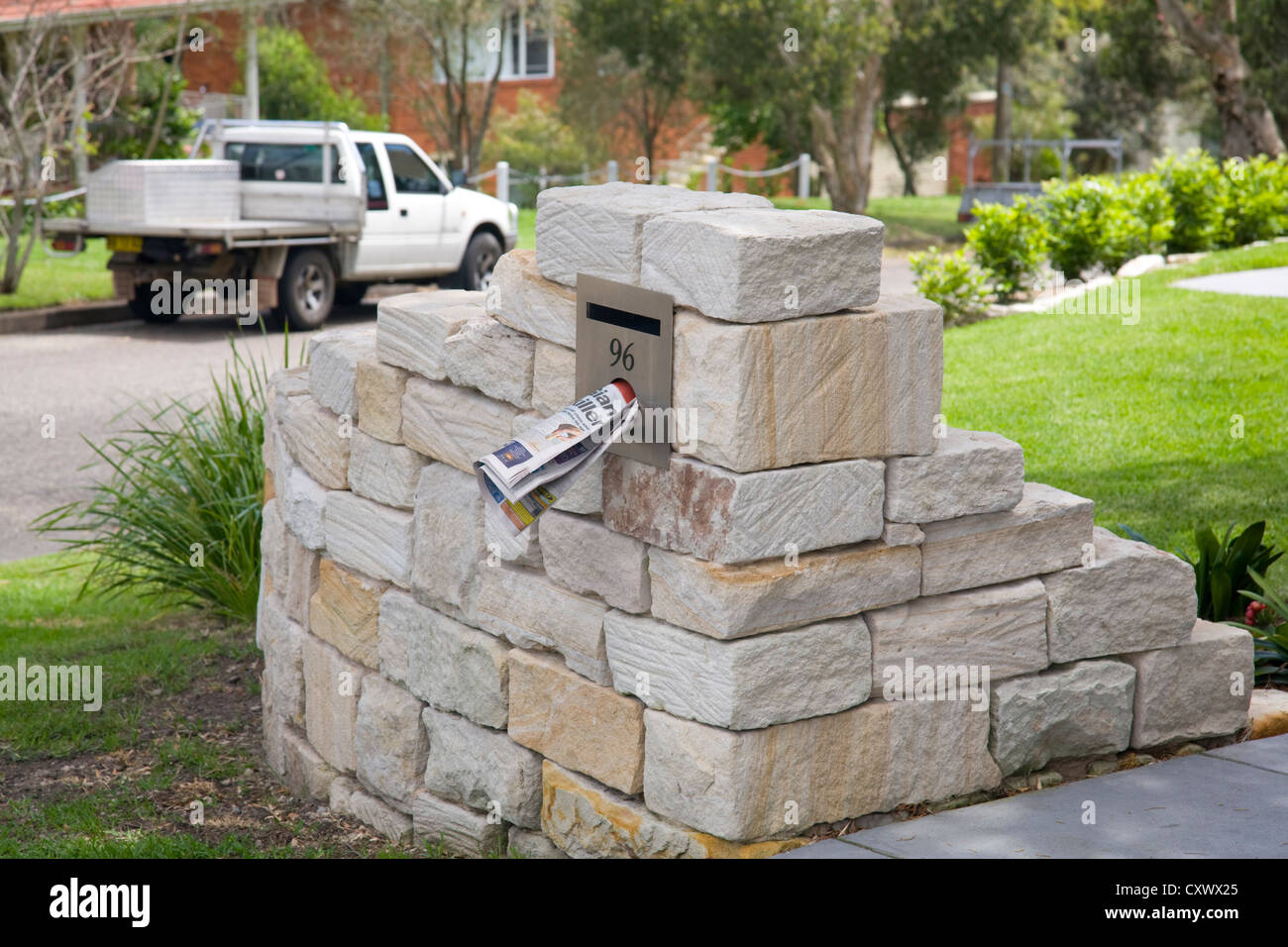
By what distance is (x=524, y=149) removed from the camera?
2906 cm

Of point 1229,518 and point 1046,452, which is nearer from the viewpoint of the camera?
point 1229,518

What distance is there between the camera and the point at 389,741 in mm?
4203

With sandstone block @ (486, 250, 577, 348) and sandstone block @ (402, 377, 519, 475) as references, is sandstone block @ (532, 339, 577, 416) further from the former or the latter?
sandstone block @ (402, 377, 519, 475)

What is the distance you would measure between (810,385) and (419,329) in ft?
4.56

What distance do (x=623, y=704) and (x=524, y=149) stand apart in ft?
87.7

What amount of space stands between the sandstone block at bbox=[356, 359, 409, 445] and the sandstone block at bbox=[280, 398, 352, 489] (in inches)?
5.6

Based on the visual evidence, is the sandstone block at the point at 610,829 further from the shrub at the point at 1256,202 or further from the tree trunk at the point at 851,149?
the tree trunk at the point at 851,149

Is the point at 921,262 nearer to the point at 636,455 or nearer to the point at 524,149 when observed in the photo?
the point at 636,455

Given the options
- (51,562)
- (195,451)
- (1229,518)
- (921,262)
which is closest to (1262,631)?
(1229,518)

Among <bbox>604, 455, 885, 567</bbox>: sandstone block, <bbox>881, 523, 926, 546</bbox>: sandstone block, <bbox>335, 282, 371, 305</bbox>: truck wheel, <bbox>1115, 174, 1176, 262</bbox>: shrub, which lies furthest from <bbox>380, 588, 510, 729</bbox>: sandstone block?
<bbox>335, 282, 371, 305</bbox>: truck wheel

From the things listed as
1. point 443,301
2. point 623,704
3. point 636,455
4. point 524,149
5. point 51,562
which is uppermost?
point 524,149

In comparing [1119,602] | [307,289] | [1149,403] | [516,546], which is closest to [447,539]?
[516,546]

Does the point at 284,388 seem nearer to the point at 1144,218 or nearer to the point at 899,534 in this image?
the point at 899,534
